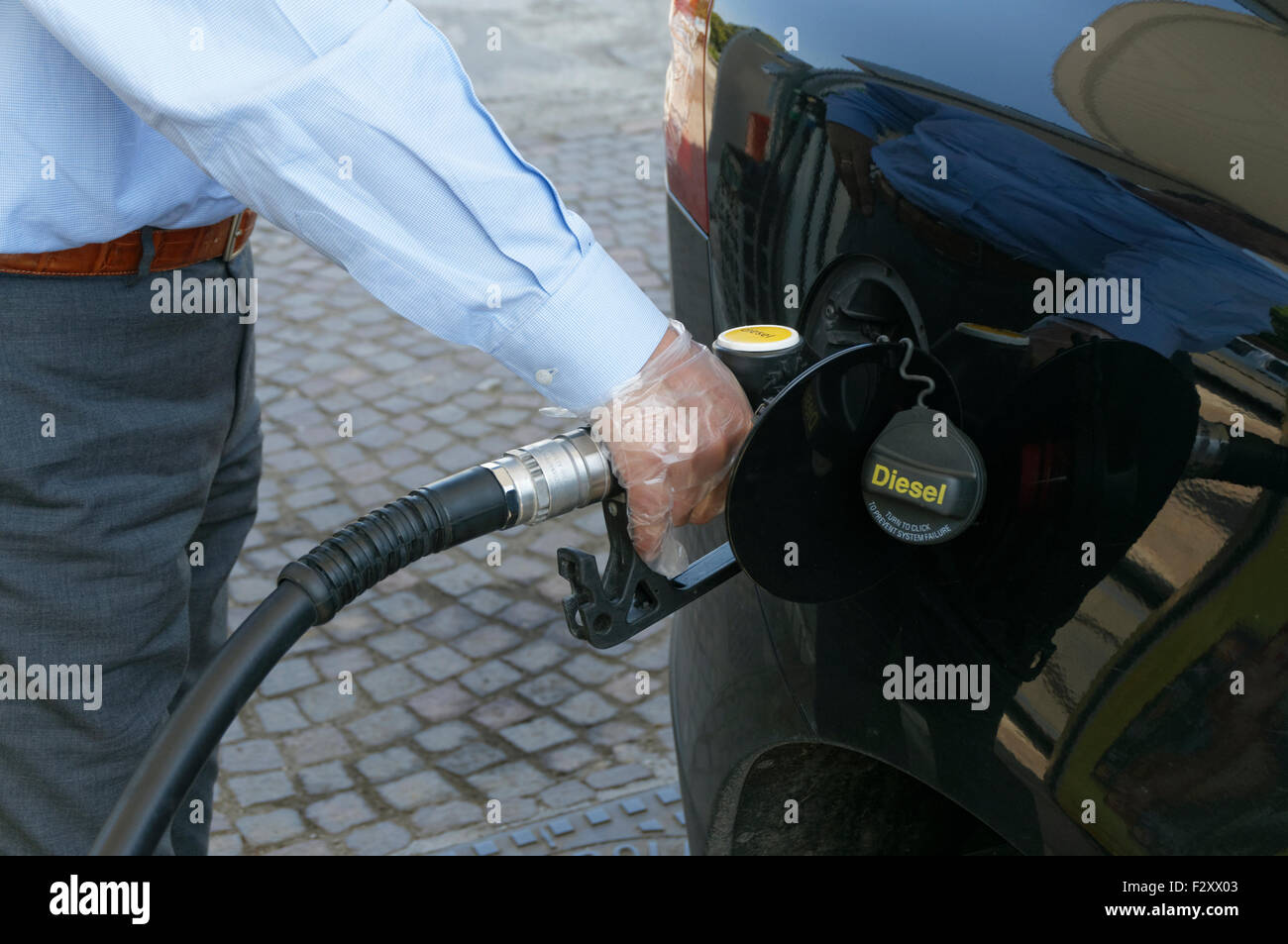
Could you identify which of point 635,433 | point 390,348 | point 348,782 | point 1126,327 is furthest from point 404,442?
point 1126,327

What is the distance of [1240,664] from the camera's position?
1.07 m

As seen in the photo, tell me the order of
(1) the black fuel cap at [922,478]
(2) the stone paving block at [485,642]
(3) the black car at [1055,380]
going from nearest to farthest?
(3) the black car at [1055,380], (1) the black fuel cap at [922,478], (2) the stone paving block at [485,642]

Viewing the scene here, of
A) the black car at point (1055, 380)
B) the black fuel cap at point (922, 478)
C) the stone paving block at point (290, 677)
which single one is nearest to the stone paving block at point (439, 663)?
the stone paving block at point (290, 677)

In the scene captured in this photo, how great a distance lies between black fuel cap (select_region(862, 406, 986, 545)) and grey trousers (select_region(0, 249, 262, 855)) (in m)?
0.93

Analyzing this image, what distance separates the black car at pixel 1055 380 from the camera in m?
1.09

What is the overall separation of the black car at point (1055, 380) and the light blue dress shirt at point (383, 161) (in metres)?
0.24

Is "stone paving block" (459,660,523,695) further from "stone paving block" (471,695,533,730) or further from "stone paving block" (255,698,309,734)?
"stone paving block" (255,698,309,734)

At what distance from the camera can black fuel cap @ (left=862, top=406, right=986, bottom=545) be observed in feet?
3.98

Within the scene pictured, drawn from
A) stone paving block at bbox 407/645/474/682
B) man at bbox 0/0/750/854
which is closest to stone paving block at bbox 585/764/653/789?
stone paving block at bbox 407/645/474/682

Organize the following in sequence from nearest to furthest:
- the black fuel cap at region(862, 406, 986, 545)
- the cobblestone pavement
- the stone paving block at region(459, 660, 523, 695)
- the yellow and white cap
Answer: the black fuel cap at region(862, 406, 986, 545) → the yellow and white cap → the cobblestone pavement → the stone paving block at region(459, 660, 523, 695)

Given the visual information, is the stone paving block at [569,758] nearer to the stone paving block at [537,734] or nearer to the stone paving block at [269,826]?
the stone paving block at [537,734]

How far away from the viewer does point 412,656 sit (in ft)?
11.1

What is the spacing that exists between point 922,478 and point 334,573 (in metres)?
0.53

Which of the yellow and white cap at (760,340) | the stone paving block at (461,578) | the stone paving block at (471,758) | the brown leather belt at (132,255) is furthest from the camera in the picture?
the stone paving block at (461,578)
